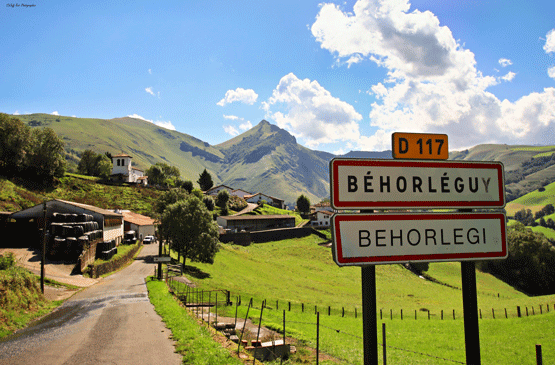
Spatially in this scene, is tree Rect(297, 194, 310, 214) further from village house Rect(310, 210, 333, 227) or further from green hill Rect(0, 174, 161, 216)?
green hill Rect(0, 174, 161, 216)

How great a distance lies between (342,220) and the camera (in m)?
4.31

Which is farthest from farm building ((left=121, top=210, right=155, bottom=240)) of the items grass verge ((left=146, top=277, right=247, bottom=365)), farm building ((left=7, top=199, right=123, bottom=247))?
grass verge ((left=146, top=277, right=247, bottom=365))

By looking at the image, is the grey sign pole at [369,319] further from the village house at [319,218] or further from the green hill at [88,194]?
the village house at [319,218]

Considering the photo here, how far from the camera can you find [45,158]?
9662 cm

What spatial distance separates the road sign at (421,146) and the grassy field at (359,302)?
15018 mm

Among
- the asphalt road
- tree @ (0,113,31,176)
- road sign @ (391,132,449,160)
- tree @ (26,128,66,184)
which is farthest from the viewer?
tree @ (26,128,66,184)

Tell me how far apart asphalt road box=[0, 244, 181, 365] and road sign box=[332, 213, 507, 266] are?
1073 cm

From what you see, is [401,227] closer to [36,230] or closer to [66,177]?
[36,230]

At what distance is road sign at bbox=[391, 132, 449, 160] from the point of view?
4789mm

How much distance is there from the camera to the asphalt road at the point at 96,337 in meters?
13.1

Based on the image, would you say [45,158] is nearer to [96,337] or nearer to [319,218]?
[319,218]

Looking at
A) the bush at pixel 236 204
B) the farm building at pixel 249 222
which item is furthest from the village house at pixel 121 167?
the farm building at pixel 249 222

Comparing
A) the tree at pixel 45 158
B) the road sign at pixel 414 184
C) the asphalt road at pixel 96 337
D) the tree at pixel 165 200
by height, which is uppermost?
the tree at pixel 45 158

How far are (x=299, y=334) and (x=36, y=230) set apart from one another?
5196cm
